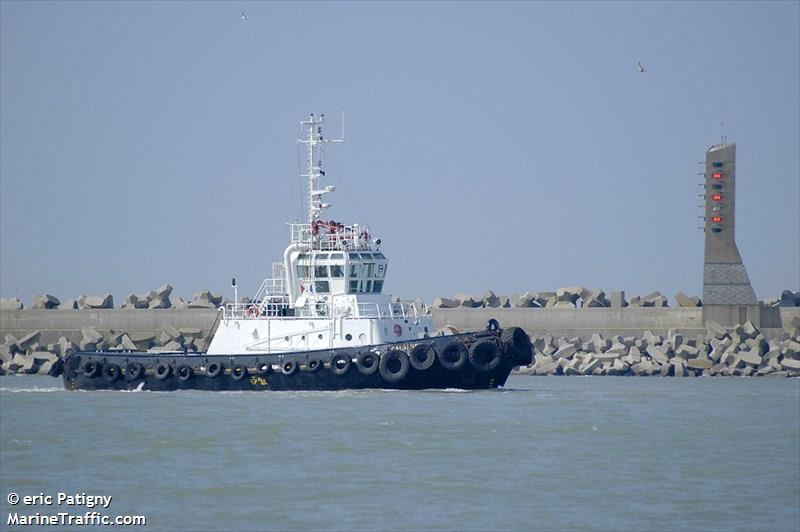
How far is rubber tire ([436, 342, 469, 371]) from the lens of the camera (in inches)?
1315

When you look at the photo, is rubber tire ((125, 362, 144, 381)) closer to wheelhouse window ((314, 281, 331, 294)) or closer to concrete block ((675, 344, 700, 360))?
wheelhouse window ((314, 281, 331, 294))

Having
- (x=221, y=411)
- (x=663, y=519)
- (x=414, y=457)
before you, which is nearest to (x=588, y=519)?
(x=663, y=519)

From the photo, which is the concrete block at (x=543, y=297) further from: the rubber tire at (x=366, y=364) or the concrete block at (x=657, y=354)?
the rubber tire at (x=366, y=364)

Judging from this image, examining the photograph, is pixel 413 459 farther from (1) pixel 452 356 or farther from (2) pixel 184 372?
(2) pixel 184 372

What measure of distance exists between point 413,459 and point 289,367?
31.6 ft

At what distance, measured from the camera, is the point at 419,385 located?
110ft

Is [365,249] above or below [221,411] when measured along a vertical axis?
above

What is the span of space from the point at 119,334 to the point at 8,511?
33.6 meters

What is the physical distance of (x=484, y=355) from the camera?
33719mm

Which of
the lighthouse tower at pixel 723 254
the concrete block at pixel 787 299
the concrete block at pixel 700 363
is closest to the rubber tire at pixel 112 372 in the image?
the concrete block at pixel 700 363

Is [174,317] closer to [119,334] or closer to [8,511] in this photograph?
[119,334]

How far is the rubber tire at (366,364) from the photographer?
33.3m

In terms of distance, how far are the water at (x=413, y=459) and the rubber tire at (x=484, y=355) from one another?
0.67m

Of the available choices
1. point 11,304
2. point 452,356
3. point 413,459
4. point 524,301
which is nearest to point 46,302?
point 11,304
